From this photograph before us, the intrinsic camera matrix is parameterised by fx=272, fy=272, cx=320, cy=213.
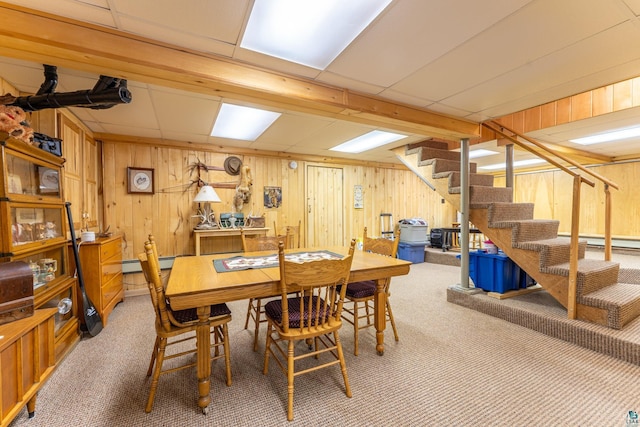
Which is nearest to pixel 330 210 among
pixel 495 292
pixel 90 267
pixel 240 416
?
pixel 495 292

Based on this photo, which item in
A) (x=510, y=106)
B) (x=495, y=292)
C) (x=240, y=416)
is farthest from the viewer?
(x=495, y=292)

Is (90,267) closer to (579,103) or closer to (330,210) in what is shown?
(330,210)

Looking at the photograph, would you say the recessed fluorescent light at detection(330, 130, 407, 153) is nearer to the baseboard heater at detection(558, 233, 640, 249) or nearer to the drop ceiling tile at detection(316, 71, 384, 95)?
the drop ceiling tile at detection(316, 71, 384, 95)

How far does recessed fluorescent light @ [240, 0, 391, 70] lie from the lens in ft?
4.79

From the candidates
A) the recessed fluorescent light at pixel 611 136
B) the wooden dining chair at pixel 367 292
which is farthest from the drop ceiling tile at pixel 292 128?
the recessed fluorescent light at pixel 611 136

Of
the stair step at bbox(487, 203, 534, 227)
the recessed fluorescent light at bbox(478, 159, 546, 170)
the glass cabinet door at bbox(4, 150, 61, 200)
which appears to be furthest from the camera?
the recessed fluorescent light at bbox(478, 159, 546, 170)

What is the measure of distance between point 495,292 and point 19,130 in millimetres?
4548

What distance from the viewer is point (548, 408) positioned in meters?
1.63

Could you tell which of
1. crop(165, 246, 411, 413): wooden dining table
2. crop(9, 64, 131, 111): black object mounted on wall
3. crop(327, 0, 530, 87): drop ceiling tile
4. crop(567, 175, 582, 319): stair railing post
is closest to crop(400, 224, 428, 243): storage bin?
crop(567, 175, 582, 319): stair railing post

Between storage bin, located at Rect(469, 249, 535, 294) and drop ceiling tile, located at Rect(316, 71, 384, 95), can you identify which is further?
storage bin, located at Rect(469, 249, 535, 294)

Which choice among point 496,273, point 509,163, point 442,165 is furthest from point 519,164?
point 496,273

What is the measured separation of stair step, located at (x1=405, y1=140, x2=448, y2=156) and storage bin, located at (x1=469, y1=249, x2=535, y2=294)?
181cm

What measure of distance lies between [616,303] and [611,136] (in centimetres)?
324

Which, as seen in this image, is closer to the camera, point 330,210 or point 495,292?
point 495,292
